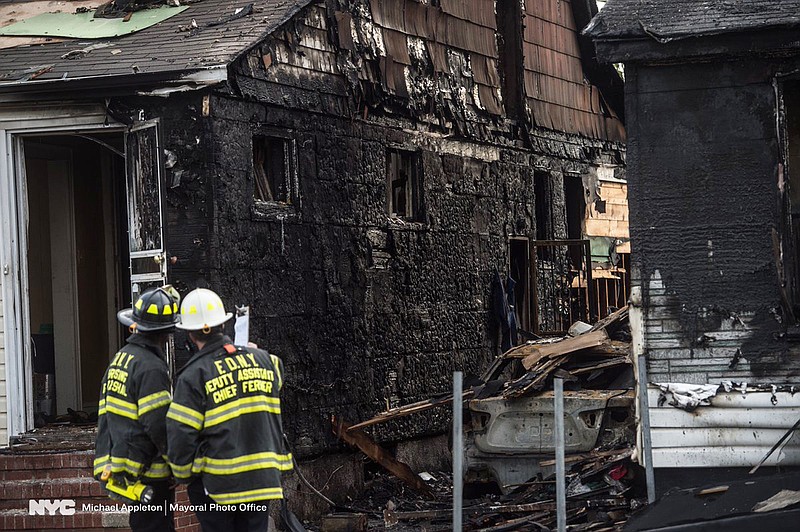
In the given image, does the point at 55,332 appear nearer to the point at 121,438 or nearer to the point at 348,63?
the point at 348,63

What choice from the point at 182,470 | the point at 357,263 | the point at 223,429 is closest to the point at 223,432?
the point at 223,429

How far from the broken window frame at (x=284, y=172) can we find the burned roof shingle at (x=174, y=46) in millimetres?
1019

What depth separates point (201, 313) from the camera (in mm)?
7613

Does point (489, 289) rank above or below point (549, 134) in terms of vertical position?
below

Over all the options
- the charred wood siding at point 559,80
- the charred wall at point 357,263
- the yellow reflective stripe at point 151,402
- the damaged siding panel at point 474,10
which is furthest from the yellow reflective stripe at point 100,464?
the charred wood siding at point 559,80

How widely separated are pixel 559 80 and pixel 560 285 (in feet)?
10.3

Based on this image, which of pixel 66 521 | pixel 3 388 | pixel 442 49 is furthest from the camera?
pixel 442 49

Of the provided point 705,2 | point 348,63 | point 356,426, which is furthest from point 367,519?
point 705,2

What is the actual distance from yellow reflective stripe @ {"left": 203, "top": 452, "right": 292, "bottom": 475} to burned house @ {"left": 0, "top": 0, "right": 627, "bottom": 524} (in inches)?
147

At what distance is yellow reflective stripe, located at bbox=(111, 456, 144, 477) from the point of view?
7.78m

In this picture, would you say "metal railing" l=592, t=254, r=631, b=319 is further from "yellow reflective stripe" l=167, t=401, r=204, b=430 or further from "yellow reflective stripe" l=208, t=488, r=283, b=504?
"yellow reflective stripe" l=167, t=401, r=204, b=430

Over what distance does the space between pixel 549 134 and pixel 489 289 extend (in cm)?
299

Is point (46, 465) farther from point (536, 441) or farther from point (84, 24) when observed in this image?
point (536, 441)

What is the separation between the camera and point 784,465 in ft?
31.6
